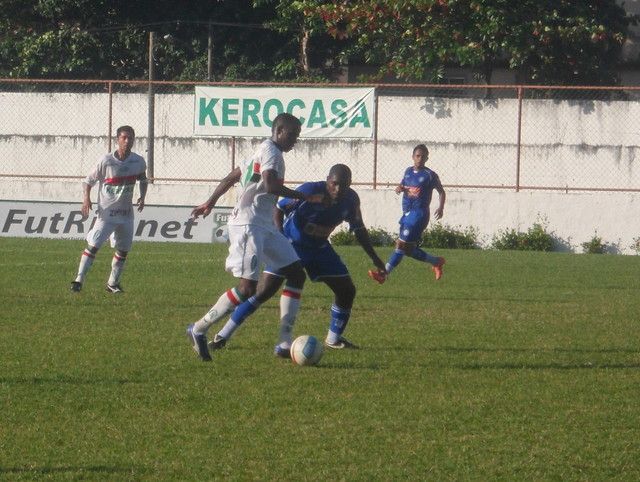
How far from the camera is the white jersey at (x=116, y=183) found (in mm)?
15477

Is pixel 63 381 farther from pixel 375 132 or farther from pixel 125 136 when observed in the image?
pixel 375 132

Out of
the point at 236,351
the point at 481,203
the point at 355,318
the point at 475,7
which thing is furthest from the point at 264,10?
the point at 236,351

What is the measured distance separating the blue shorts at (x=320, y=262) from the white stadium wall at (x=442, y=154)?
1473cm

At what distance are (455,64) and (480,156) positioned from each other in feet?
20.3

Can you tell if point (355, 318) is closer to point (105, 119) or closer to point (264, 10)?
point (105, 119)

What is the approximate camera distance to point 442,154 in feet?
93.5

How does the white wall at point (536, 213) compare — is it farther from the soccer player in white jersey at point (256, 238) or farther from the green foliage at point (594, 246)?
the soccer player in white jersey at point (256, 238)

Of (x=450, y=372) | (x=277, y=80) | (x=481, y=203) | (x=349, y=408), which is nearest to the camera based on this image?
(x=349, y=408)

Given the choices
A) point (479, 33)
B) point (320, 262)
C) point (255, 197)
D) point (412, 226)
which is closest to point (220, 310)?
point (255, 197)

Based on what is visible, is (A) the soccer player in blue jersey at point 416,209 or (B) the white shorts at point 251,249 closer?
(B) the white shorts at point 251,249

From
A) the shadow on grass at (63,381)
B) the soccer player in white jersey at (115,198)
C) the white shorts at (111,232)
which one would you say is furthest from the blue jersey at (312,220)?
the white shorts at (111,232)

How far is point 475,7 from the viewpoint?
2830cm

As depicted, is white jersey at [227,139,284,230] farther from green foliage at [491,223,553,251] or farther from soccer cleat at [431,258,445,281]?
green foliage at [491,223,553,251]

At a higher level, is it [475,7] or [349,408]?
[475,7]
